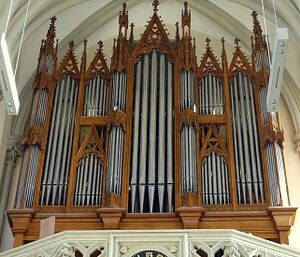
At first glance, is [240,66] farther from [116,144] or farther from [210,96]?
[116,144]

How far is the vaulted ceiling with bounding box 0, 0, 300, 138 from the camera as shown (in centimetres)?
1434

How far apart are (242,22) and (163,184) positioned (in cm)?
525

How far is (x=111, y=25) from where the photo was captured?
616 inches

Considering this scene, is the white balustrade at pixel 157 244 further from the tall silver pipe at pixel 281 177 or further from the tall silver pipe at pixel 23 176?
the tall silver pipe at pixel 23 176

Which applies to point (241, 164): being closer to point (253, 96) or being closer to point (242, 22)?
point (253, 96)

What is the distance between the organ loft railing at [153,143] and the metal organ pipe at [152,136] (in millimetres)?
22

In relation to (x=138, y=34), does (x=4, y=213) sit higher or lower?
lower

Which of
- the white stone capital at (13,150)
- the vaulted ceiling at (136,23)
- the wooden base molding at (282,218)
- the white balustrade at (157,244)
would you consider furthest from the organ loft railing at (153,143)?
the white balustrade at (157,244)

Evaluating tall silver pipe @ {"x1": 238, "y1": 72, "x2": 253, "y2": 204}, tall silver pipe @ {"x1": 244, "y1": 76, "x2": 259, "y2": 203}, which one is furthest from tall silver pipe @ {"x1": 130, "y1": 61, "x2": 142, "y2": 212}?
tall silver pipe @ {"x1": 244, "y1": 76, "x2": 259, "y2": 203}

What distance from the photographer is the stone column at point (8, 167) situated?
13.2 m

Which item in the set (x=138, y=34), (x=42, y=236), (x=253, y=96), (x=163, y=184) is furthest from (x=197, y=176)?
(x=138, y=34)

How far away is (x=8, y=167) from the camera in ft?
44.8

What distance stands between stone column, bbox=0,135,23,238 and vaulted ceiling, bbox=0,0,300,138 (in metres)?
0.86

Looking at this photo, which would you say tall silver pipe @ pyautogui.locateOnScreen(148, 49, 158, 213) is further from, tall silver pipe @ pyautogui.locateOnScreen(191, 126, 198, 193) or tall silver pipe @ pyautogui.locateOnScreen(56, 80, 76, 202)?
tall silver pipe @ pyautogui.locateOnScreen(56, 80, 76, 202)
